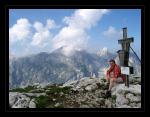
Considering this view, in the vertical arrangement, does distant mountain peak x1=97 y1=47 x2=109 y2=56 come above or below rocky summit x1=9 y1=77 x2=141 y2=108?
above

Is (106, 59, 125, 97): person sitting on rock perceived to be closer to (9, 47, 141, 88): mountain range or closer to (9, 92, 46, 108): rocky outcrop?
(9, 47, 141, 88): mountain range

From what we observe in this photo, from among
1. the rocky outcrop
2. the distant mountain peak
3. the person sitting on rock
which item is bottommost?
the rocky outcrop

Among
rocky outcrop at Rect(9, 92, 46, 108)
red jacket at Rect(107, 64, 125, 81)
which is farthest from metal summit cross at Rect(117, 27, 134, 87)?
rocky outcrop at Rect(9, 92, 46, 108)

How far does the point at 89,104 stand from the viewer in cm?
326

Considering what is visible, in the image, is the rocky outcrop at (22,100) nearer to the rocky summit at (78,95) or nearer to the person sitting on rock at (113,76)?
the rocky summit at (78,95)

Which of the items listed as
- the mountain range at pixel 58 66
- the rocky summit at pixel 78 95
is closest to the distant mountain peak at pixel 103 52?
the mountain range at pixel 58 66

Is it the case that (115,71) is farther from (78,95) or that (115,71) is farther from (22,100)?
(22,100)

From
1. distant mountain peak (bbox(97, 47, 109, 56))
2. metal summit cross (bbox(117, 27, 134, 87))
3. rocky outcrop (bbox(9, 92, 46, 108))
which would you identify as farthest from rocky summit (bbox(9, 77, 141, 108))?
distant mountain peak (bbox(97, 47, 109, 56))

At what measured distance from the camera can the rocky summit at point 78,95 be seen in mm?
3225

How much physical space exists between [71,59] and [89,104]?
46 centimetres

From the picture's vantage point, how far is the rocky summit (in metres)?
3.22
